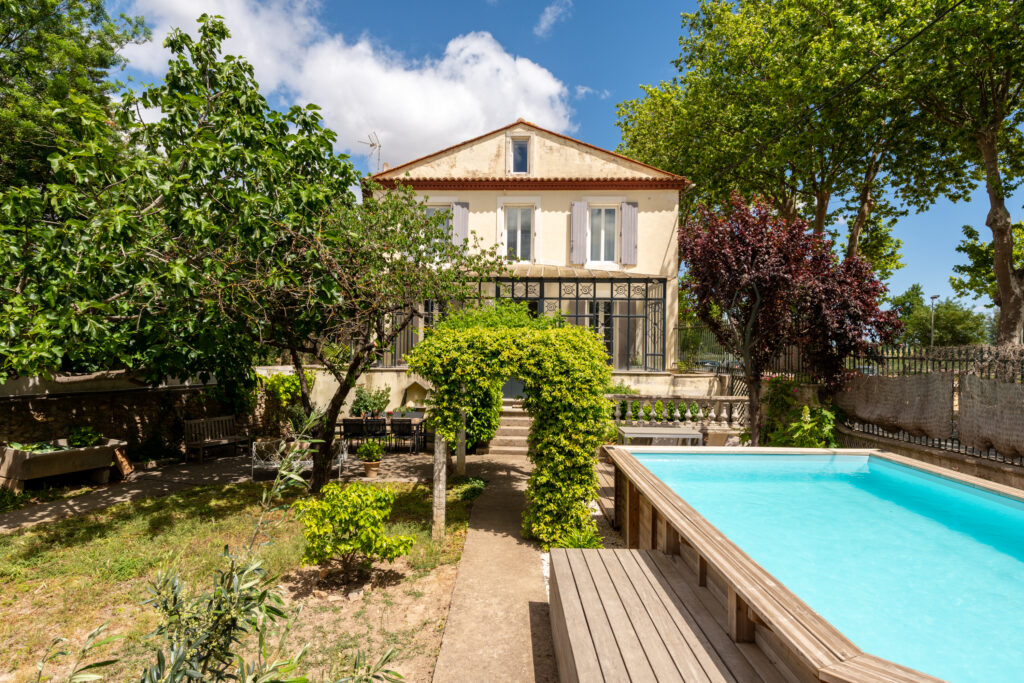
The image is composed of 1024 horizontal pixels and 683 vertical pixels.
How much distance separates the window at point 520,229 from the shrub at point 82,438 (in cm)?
1288

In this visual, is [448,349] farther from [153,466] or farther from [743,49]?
[743,49]

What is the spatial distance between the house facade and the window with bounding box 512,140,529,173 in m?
0.04

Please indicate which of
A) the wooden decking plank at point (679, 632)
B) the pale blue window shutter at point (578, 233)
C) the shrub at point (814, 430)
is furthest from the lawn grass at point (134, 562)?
the pale blue window shutter at point (578, 233)

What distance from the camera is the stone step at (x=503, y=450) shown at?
1266cm

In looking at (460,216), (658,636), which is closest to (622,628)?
(658,636)

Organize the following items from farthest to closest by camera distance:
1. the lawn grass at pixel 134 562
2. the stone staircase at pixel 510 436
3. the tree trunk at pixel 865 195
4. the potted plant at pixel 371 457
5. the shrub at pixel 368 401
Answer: the tree trunk at pixel 865 195, the shrub at pixel 368 401, the stone staircase at pixel 510 436, the potted plant at pixel 371 457, the lawn grass at pixel 134 562

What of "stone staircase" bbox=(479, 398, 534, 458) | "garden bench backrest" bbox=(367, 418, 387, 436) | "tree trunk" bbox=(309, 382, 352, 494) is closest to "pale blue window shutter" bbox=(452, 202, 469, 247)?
"stone staircase" bbox=(479, 398, 534, 458)

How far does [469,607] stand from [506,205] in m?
14.3

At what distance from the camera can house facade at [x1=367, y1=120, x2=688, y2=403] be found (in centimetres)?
1631

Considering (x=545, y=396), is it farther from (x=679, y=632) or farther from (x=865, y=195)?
(x=865, y=195)

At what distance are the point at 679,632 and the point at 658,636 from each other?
20 cm

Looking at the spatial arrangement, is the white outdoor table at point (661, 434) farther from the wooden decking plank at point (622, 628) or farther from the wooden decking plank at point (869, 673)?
the wooden decking plank at point (869, 673)

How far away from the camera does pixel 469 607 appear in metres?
5.51

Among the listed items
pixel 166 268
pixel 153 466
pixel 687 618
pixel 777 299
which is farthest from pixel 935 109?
pixel 153 466
